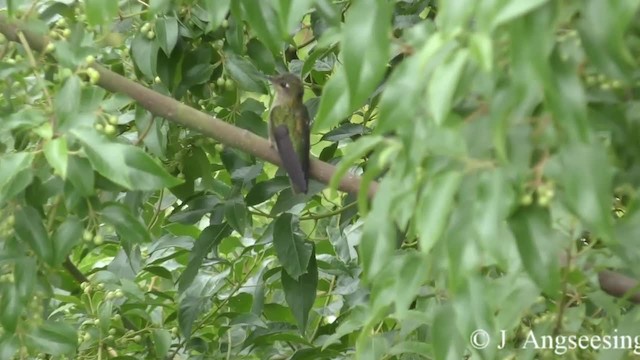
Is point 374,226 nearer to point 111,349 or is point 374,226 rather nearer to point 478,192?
point 478,192

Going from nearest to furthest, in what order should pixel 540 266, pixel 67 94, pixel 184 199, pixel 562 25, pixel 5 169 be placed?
pixel 562 25 < pixel 540 266 < pixel 5 169 < pixel 67 94 < pixel 184 199

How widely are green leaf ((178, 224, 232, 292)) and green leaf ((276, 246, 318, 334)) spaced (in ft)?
0.58

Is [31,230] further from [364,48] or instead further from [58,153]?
[364,48]

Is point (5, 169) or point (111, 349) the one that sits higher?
point (5, 169)

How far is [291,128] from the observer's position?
9.53ft

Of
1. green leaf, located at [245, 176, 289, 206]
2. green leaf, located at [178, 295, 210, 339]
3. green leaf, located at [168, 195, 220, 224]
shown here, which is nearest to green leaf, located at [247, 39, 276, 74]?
green leaf, located at [245, 176, 289, 206]

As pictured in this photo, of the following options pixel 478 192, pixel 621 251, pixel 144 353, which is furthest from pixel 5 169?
pixel 144 353

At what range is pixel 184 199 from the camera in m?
2.65

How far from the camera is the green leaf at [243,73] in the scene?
2377 mm

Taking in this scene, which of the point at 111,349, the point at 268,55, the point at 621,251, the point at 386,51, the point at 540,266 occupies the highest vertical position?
the point at 386,51

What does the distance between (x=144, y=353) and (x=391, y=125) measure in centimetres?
181

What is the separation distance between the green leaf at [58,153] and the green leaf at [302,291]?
1138mm

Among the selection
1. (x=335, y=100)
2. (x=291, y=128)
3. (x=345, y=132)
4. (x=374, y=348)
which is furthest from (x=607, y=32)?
(x=291, y=128)

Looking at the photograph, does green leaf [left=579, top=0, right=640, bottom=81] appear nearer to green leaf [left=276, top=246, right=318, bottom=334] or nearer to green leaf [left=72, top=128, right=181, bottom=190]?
green leaf [left=72, top=128, right=181, bottom=190]
